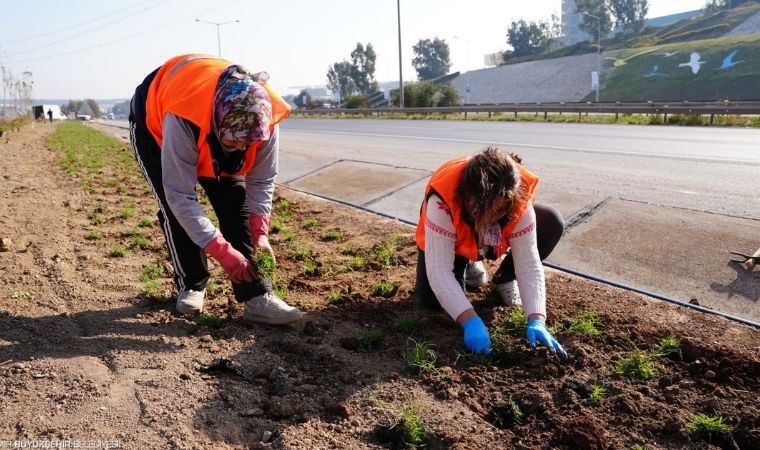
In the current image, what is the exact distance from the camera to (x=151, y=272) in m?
4.52

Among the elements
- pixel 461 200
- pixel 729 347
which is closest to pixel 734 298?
pixel 729 347

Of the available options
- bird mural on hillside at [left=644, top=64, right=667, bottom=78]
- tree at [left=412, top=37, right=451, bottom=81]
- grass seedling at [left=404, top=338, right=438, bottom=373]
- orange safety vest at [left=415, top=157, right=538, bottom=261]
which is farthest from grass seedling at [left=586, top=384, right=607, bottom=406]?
tree at [left=412, top=37, right=451, bottom=81]

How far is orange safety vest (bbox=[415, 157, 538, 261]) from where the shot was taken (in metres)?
3.02

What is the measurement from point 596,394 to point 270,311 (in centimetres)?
183

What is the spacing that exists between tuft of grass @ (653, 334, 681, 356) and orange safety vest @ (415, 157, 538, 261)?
0.96 metres

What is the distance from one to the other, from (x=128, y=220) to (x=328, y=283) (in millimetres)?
3116

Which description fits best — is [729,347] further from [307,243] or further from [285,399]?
[307,243]

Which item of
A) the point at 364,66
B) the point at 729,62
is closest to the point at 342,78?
the point at 364,66

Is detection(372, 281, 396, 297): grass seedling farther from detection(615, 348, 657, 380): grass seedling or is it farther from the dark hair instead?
detection(615, 348, 657, 380): grass seedling

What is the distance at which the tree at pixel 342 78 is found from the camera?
9625cm

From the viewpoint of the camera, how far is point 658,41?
70375 mm

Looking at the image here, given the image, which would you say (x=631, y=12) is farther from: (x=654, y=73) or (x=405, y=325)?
(x=405, y=325)

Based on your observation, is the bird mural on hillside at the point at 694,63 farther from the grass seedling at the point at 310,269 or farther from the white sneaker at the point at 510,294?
the white sneaker at the point at 510,294

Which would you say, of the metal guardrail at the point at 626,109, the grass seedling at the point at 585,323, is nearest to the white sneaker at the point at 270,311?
the grass seedling at the point at 585,323
